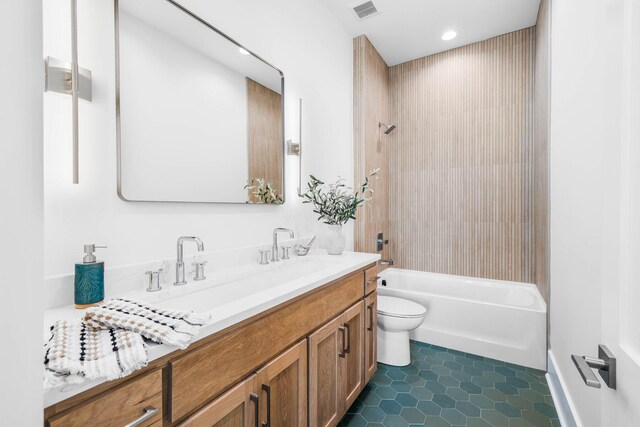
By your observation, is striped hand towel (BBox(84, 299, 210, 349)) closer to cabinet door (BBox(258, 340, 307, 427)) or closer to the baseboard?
cabinet door (BBox(258, 340, 307, 427))

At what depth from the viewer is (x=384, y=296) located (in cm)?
266

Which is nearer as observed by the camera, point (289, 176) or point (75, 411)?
point (75, 411)

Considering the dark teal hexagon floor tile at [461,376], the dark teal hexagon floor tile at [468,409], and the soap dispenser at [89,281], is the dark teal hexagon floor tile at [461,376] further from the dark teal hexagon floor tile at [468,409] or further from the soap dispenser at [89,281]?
the soap dispenser at [89,281]

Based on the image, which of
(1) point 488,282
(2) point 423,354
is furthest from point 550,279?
(2) point 423,354

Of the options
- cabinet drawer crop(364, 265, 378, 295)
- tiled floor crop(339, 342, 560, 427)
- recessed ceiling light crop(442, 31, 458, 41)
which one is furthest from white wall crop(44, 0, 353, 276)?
tiled floor crop(339, 342, 560, 427)

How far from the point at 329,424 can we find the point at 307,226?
1174 mm

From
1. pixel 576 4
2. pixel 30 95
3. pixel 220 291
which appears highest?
pixel 576 4

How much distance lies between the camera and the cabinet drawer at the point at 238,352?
75 cm

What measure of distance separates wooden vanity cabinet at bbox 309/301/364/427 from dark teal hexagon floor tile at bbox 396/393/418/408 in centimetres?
30

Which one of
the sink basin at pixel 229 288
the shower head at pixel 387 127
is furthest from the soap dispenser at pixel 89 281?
the shower head at pixel 387 127

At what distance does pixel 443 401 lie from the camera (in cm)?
182

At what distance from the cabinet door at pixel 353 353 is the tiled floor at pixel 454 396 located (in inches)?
7.3

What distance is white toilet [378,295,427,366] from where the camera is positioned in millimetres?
2176

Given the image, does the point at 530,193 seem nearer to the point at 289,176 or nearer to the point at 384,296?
the point at 384,296
